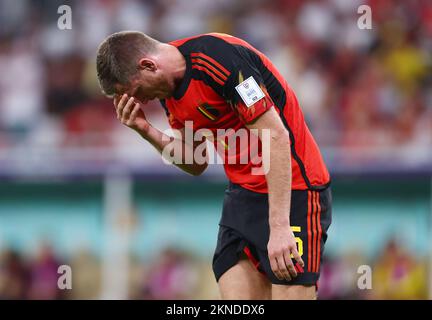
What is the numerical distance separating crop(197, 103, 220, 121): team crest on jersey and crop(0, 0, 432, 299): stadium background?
511cm

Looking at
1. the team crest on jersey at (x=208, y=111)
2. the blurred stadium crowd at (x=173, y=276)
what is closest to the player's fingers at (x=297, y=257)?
the team crest on jersey at (x=208, y=111)

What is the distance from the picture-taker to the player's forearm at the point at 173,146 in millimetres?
4824

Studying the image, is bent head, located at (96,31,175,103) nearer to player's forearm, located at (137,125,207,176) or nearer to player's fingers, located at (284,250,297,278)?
player's forearm, located at (137,125,207,176)

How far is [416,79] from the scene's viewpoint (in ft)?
35.3

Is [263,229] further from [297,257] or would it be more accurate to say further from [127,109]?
[127,109]

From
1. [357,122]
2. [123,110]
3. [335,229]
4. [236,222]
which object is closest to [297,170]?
[236,222]

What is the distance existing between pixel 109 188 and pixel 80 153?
51cm

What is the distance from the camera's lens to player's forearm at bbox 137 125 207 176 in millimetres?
4824

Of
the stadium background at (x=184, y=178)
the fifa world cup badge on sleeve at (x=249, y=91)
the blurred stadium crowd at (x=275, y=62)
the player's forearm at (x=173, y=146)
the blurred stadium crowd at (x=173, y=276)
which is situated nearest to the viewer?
the fifa world cup badge on sleeve at (x=249, y=91)

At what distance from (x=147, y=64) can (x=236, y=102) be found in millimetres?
461

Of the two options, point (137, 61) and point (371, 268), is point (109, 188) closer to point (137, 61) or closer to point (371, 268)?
point (371, 268)

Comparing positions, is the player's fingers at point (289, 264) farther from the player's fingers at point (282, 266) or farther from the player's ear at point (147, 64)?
the player's ear at point (147, 64)

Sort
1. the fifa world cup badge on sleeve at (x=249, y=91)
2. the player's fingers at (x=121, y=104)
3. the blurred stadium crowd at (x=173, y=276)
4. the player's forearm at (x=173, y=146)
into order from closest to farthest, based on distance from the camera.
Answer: the fifa world cup badge on sleeve at (x=249, y=91) → the player's fingers at (x=121, y=104) → the player's forearm at (x=173, y=146) → the blurred stadium crowd at (x=173, y=276)

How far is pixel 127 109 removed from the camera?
4.52 meters
